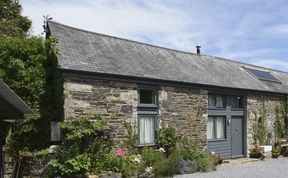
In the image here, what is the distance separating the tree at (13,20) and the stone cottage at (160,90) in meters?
6.31

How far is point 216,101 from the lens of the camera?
1989 cm

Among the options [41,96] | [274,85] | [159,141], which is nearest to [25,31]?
[41,96]

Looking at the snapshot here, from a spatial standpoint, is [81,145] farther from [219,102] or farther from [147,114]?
[219,102]

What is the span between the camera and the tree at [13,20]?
73.2ft

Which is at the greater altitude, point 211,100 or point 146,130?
point 211,100

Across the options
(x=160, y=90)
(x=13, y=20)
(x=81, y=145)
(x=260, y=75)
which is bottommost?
(x=81, y=145)

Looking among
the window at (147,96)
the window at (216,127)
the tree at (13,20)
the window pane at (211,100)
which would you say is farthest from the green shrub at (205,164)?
the tree at (13,20)

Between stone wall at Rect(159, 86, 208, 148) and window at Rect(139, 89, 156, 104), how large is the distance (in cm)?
29

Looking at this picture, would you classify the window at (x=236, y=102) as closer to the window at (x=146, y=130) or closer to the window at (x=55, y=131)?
the window at (x=146, y=130)

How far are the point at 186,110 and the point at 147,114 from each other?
2211mm

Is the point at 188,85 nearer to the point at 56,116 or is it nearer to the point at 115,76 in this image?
the point at 115,76

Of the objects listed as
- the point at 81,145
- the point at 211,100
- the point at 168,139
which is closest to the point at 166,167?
the point at 168,139

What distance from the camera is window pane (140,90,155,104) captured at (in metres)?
16.4

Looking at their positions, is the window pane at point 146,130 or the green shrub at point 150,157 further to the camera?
the window pane at point 146,130
